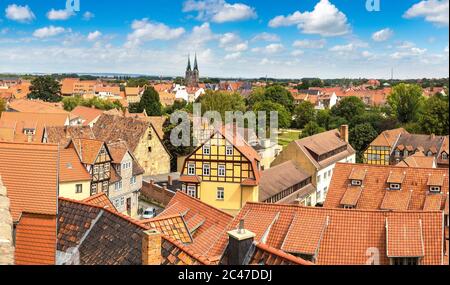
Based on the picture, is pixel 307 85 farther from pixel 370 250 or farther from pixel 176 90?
pixel 370 250

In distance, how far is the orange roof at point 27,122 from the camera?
30.4 meters

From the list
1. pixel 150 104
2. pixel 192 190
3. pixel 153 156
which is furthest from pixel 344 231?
pixel 150 104

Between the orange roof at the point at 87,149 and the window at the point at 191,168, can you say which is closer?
the orange roof at the point at 87,149

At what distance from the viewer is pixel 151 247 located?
20.1ft

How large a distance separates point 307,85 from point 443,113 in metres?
56.0

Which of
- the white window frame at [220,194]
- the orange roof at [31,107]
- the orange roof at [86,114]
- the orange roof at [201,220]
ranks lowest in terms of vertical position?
the white window frame at [220,194]

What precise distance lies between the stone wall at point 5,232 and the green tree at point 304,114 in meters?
46.2

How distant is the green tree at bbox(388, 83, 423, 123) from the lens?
45.8m

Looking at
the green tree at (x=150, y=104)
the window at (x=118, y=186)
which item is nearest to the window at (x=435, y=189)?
the window at (x=118, y=186)

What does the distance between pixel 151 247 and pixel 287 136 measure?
4277cm

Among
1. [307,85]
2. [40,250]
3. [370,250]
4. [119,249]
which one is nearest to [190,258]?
[119,249]

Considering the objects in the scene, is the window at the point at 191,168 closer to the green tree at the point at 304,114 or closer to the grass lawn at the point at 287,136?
the grass lawn at the point at 287,136
